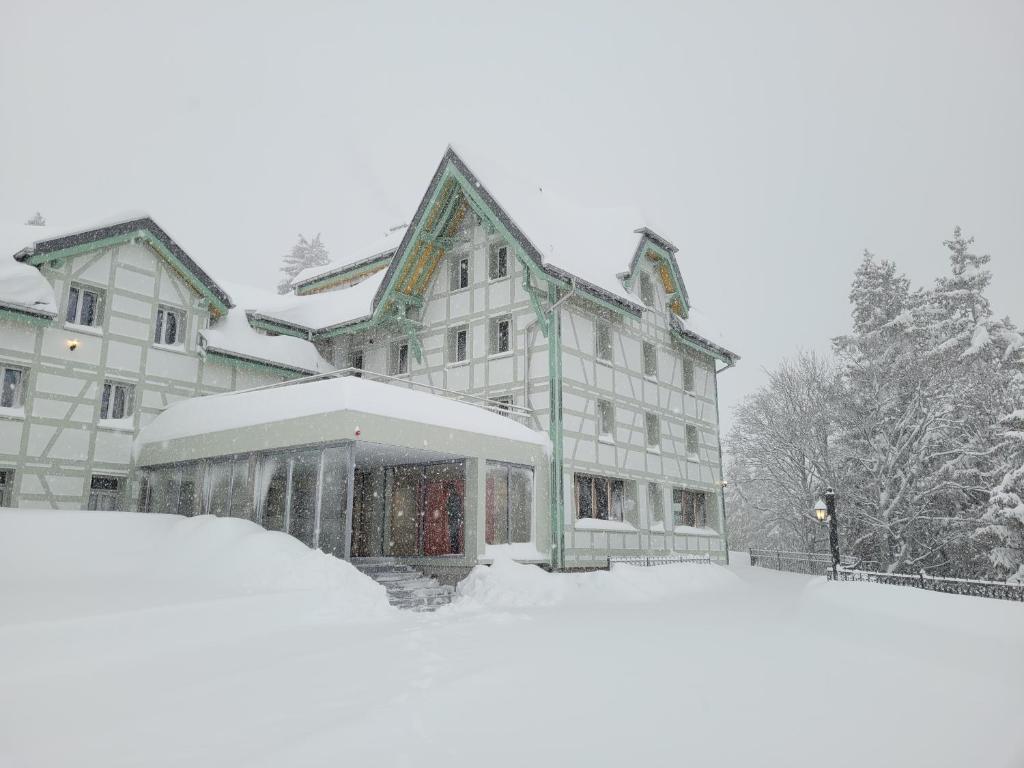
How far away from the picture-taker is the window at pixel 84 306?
19234 millimetres

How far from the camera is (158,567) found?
1364 cm

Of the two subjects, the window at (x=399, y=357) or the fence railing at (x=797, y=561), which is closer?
the window at (x=399, y=357)

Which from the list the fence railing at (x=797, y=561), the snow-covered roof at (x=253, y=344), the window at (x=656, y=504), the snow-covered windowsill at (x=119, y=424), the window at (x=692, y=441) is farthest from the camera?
the fence railing at (x=797, y=561)

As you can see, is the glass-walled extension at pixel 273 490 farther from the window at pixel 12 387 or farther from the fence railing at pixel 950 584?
the fence railing at pixel 950 584

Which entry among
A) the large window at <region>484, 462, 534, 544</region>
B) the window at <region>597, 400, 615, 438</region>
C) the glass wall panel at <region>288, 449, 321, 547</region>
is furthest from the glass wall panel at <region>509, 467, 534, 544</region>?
the glass wall panel at <region>288, 449, 321, 547</region>

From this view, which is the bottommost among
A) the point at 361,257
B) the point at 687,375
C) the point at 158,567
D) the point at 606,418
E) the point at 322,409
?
the point at 158,567

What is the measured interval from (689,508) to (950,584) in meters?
11.1

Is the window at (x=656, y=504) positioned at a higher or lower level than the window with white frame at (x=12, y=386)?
lower

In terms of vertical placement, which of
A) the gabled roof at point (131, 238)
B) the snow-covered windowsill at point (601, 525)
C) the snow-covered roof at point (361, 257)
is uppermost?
the snow-covered roof at point (361, 257)

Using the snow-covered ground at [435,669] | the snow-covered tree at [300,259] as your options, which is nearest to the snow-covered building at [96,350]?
the snow-covered ground at [435,669]

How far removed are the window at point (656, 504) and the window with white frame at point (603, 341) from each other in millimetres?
4600

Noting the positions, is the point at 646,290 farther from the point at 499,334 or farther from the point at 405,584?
the point at 405,584

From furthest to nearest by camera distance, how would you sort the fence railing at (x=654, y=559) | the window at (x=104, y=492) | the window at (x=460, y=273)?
the window at (x=460, y=273)
the fence railing at (x=654, y=559)
the window at (x=104, y=492)

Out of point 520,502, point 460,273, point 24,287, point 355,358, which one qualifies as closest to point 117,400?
point 24,287
